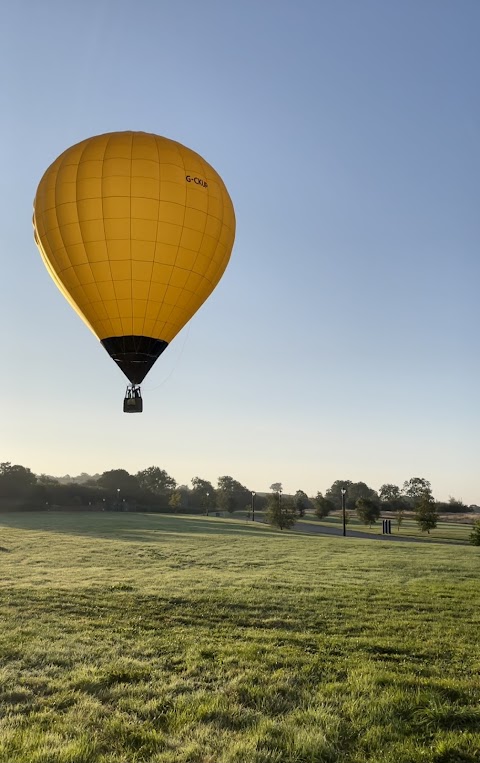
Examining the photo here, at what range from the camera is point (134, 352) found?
1969 centimetres

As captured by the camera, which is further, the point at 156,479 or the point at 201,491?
the point at 156,479

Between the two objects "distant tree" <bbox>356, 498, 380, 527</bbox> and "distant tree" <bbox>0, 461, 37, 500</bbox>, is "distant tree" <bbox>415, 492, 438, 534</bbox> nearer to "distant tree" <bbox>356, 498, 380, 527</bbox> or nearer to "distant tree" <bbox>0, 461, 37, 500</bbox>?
"distant tree" <bbox>356, 498, 380, 527</bbox>

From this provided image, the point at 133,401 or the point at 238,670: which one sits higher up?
the point at 133,401

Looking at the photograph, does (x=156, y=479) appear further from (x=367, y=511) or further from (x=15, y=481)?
(x=367, y=511)

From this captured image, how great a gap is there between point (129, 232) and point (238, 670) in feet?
47.2

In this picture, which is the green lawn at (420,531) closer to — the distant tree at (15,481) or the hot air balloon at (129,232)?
the hot air balloon at (129,232)

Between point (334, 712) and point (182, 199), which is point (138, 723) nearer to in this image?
point (334, 712)

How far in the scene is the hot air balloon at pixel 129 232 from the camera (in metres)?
18.2

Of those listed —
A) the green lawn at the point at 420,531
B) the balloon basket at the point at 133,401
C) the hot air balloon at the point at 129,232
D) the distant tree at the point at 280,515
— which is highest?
the hot air balloon at the point at 129,232

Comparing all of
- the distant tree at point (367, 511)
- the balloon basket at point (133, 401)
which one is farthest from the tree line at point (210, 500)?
the balloon basket at point (133, 401)

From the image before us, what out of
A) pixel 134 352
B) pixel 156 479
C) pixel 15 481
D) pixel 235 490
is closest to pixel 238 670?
pixel 134 352

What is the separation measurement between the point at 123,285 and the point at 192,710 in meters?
14.5

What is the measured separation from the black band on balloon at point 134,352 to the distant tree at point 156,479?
153113mm

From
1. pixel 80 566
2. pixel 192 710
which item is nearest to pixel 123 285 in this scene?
pixel 80 566
